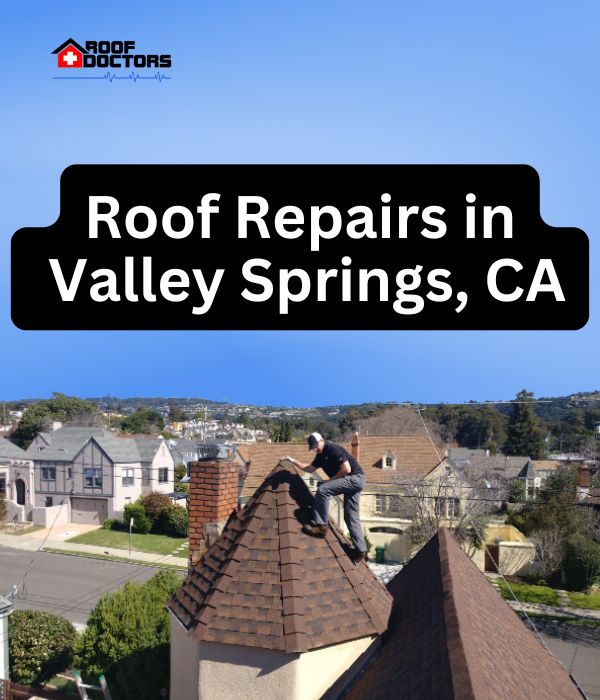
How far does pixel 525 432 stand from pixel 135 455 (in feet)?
145

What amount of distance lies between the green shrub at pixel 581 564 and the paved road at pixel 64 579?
22.7 m

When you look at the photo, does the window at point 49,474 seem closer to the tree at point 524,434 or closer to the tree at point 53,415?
the tree at point 53,415

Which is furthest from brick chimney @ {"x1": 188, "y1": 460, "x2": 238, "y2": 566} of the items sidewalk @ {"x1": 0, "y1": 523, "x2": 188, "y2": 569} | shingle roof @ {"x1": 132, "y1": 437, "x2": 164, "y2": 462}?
shingle roof @ {"x1": 132, "y1": 437, "x2": 164, "y2": 462}

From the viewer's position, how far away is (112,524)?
42.7 meters

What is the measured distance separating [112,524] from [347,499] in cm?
3952

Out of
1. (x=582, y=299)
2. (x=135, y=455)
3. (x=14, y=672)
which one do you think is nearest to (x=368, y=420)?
(x=135, y=455)

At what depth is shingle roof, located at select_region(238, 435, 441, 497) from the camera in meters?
38.3

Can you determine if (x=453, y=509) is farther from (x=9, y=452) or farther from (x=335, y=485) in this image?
(x=9, y=452)

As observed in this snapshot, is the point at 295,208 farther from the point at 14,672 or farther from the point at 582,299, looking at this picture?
the point at 14,672

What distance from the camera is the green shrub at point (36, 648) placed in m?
16.7

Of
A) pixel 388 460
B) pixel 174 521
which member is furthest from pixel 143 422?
pixel 388 460

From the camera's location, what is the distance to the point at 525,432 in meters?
65.9

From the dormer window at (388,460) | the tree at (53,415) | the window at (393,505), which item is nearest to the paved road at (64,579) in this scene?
the window at (393,505)

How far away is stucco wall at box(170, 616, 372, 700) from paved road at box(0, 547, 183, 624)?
19.6 metres
